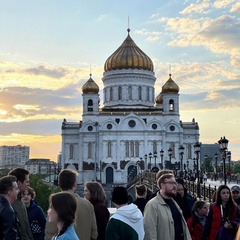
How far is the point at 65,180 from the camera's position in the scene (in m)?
7.27

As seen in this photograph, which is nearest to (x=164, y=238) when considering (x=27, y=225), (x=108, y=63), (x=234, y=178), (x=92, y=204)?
(x=92, y=204)

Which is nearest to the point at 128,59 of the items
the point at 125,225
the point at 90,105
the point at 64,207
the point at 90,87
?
the point at 90,87

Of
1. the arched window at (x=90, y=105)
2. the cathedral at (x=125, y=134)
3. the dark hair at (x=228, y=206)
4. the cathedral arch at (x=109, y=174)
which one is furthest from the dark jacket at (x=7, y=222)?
the arched window at (x=90, y=105)

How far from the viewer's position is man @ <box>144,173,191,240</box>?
724cm

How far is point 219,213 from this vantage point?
28.2 feet

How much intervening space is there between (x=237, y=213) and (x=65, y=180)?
10.7ft

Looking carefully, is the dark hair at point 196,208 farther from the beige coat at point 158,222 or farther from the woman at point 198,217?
the beige coat at point 158,222

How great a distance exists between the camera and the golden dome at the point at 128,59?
77.2 meters

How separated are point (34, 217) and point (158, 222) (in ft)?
8.08

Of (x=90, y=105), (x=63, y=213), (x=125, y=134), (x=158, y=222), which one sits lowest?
(x=158, y=222)

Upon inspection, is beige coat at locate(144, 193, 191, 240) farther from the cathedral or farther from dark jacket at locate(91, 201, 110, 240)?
the cathedral

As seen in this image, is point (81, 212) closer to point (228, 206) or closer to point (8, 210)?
point (8, 210)

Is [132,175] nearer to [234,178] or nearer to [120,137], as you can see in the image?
[120,137]

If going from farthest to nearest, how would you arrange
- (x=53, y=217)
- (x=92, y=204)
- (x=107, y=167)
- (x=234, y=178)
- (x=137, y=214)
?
1. (x=107, y=167)
2. (x=234, y=178)
3. (x=92, y=204)
4. (x=137, y=214)
5. (x=53, y=217)
